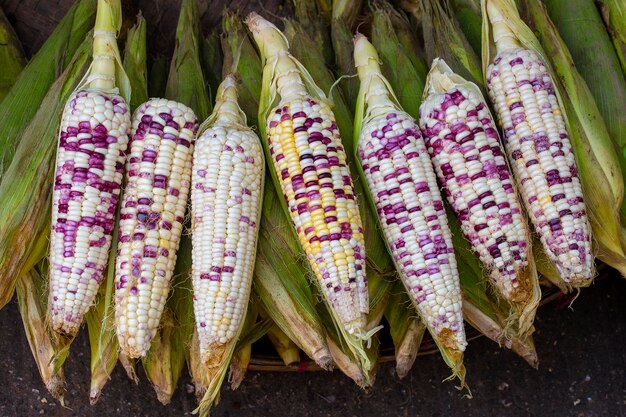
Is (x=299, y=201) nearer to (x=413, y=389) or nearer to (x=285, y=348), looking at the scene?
(x=285, y=348)

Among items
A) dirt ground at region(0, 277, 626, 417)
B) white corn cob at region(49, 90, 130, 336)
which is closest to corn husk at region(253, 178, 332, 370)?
white corn cob at region(49, 90, 130, 336)

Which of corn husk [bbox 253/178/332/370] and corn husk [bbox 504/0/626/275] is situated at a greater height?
corn husk [bbox 504/0/626/275]

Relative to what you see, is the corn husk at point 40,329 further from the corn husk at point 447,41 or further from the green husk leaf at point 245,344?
the corn husk at point 447,41

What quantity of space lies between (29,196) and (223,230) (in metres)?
0.62

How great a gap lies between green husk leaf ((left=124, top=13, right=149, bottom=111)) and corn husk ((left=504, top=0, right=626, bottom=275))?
4.26 ft

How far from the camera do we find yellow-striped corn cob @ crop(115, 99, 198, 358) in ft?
6.23

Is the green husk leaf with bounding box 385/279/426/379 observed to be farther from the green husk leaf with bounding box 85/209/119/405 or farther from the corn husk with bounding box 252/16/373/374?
the green husk leaf with bounding box 85/209/119/405

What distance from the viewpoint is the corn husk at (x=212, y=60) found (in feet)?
8.14

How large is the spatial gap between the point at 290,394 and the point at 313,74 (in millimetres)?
1533

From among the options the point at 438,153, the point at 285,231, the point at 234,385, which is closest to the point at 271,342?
the point at 234,385

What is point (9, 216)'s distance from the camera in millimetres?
1984

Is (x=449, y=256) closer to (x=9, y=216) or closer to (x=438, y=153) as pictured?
(x=438, y=153)

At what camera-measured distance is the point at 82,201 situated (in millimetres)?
1930

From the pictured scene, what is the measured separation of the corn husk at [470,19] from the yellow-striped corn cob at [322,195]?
0.73 metres
